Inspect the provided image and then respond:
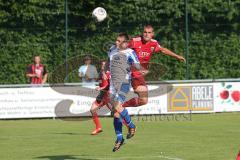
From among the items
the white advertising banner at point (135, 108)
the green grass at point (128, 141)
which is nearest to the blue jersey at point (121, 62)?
the green grass at point (128, 141)

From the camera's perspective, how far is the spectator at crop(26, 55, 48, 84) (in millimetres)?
23816

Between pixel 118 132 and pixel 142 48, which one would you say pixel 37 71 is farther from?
pixel 118 132

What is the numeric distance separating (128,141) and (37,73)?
360 inches

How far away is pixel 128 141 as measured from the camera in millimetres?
15422

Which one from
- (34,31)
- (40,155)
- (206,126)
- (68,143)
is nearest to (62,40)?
(34,31)

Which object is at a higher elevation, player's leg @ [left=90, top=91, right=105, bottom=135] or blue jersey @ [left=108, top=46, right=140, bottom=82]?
blue jersey @ [left=108, top=46, right=140, bottom=82]

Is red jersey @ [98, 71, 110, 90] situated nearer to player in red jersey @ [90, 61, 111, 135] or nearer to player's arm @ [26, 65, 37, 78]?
player in red jersey @ [90, 61, 111, 135]

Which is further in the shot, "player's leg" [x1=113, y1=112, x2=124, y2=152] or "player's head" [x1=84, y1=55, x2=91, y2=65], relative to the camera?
"player's head" [x1=84, y1=55, x2=91, y2=65]

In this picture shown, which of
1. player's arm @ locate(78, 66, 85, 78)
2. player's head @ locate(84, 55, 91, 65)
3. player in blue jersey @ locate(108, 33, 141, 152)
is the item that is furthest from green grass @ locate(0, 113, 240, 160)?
player's head @ locate(84, 55, 91, 65)

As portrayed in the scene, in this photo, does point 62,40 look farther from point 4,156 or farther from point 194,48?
point 4,156

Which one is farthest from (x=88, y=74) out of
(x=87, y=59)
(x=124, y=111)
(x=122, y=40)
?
(x=124, y=111)

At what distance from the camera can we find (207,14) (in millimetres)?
27359

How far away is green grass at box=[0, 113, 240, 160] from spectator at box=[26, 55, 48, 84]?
2.21 metres

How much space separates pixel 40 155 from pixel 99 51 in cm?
1265
